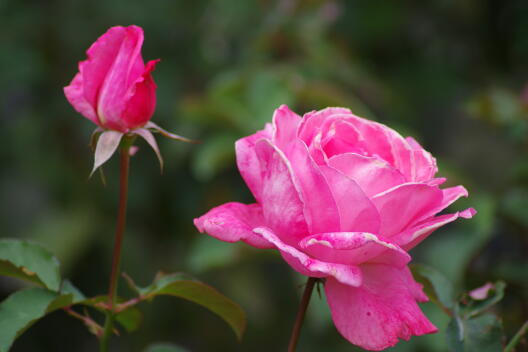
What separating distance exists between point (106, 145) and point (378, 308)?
18cm

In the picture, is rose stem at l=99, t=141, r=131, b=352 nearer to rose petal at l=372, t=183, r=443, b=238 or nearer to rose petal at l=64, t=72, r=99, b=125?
rose petal at l=64, t=72, r=99, b=125

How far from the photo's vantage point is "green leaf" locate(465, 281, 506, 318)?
0.45 metres

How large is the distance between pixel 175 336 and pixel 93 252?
0.32 m

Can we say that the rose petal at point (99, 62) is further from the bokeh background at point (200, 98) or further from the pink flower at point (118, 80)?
the bokeh background at point (200, 98)

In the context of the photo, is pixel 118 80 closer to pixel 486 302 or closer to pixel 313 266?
pixel 313 266

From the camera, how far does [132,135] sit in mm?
409

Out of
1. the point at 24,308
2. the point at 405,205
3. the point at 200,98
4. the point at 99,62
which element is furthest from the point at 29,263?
the point at 200,98

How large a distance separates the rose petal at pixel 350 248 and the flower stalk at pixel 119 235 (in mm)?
115

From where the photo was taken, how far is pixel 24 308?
408 millimetres

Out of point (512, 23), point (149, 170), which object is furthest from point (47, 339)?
point (512, 23)

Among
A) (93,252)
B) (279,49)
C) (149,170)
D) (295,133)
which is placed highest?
(295,133)

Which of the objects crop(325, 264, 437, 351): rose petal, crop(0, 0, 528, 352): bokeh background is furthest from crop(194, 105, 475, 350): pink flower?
crop(0, 0, 528, 352): bokeh background

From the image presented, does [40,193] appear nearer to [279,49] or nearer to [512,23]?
[279,49]

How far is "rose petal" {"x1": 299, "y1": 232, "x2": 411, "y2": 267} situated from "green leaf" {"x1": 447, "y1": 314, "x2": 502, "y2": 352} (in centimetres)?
11
